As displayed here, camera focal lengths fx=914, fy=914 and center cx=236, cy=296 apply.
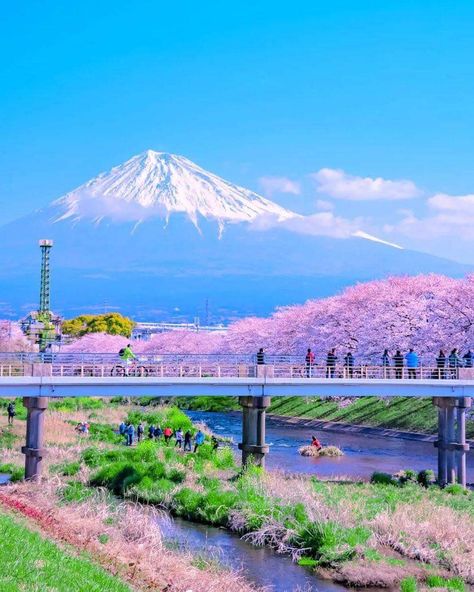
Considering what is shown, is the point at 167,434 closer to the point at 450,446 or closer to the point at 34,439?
the point at 34,439

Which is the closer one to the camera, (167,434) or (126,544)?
(126,544)

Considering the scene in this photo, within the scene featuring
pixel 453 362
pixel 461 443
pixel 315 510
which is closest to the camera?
pixel 315 510

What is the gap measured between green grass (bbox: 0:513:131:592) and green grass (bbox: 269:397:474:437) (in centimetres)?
3693

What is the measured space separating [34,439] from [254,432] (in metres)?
8.15

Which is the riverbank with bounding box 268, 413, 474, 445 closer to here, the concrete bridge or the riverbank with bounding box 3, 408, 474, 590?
the concrete bridge

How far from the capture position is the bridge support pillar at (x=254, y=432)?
33656mm

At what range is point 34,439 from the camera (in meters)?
31.0

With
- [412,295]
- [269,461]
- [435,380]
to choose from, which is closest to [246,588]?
[435,380]

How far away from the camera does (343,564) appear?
22797 mm

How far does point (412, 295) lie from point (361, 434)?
1560 cm

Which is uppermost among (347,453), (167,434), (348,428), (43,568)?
(43,568)

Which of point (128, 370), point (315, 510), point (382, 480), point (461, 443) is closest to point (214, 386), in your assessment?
point (128, 370)

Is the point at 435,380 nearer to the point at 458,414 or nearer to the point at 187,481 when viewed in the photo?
the point at 458,414

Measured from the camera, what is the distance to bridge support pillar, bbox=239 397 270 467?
33.7 meters
